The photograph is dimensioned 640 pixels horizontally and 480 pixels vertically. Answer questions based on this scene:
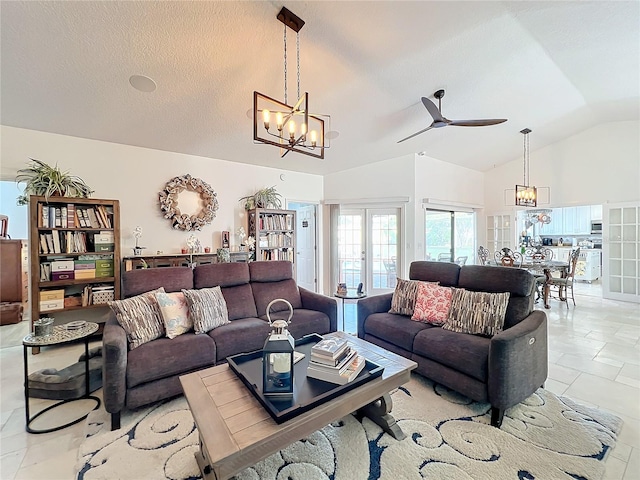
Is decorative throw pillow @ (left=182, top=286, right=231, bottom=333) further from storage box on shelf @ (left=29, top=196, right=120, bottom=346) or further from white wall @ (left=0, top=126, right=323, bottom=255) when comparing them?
white wall @ (left=0, top=126, right=323, bottom=255)

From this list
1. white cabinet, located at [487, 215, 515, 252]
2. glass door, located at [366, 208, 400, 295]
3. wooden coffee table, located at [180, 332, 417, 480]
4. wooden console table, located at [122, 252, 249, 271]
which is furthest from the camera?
white cabinet, located at [487, 215, 515, 252]

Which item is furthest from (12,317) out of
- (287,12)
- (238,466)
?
(287,12)

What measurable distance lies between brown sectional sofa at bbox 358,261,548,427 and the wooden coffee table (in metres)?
0.59

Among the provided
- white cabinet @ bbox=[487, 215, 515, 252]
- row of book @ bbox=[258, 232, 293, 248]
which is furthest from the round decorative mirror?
white cabinet @ bbox=[487, 215, 515, 252]

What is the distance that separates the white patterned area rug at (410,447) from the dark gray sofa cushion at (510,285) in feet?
2.26

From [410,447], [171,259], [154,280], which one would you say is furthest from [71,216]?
[410,447]

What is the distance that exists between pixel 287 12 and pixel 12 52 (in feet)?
7.69

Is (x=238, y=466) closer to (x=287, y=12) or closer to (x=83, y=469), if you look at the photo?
(x=83, y=469)

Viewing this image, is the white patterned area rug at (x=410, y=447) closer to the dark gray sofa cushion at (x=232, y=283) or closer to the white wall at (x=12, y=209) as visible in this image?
the dark gray sofa cushion at (x=232, y=283)

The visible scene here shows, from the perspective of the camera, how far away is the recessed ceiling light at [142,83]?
9.28ft

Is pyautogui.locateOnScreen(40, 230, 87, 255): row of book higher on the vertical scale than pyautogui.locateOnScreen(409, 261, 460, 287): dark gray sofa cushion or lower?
higher

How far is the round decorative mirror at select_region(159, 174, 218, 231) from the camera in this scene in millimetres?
4344

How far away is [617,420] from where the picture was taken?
6.68 ft

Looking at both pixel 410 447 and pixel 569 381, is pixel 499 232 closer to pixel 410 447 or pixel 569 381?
pixel 569 381
